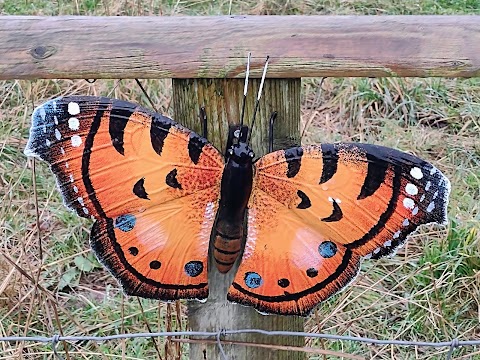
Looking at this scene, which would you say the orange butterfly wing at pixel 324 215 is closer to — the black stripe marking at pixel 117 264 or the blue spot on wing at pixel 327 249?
the blue spot on wing at pixel 327 249

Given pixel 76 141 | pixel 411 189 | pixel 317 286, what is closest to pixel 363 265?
pixel 317 286

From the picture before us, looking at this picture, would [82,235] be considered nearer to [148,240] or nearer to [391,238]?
[148,240]

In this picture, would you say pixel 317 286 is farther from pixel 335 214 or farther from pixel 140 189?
pixel 140 189

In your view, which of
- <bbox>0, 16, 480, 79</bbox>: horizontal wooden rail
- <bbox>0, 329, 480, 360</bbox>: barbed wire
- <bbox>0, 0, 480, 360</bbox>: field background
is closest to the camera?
<bbox>0, 16, 480, 79</bbox>: horizontal wooden rail

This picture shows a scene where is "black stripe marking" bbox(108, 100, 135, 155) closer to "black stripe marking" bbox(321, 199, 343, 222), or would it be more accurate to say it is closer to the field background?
"black stripe marking" bbox(321, 199, 343, 222)

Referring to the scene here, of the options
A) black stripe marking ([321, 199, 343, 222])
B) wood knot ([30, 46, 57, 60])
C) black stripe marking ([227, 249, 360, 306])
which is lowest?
black stripe marking ([227, 249, 360, 306])

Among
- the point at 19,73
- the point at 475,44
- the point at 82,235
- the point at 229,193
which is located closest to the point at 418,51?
the point at 475,44

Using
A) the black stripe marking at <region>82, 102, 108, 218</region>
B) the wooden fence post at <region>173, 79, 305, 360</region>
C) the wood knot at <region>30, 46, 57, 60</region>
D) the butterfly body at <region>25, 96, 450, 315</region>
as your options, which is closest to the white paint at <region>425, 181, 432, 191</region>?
the butterfly body at <region>25, 96, 450, 315</region>
